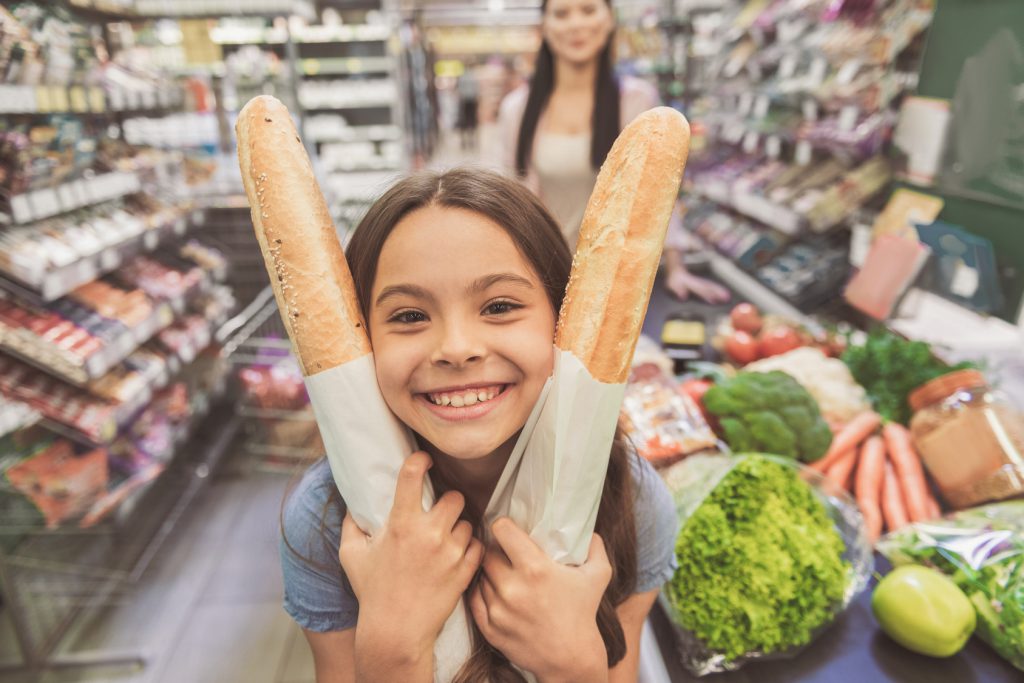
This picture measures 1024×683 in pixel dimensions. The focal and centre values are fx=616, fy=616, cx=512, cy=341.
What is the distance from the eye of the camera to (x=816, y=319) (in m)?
2.52

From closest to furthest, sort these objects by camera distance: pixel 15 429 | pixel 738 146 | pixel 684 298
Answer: pixel 15 429, pixel 684 298, pixel 738 146

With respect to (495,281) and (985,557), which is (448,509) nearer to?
(495,281)

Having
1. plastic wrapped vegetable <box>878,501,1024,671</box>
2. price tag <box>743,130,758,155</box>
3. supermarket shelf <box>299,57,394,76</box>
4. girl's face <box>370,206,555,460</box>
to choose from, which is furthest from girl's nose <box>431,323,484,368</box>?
supermarket shelf <box>299,57,394,76</box>

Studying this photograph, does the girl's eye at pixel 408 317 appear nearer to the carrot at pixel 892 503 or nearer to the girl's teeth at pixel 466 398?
the girl's teeth at pixel 466 398

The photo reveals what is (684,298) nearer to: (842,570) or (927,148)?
(927,148)

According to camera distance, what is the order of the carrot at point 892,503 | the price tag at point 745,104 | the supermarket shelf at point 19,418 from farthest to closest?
the price tag at point 745,104 → the supermarket shelf at point 19,418 → the carrot at point 892,503

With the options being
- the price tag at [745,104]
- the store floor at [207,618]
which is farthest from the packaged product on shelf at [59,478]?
the price tag at [745,104]

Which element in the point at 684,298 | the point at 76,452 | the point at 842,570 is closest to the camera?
the point at 842,570

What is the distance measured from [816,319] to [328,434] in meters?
2.27

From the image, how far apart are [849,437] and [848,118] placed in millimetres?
1528

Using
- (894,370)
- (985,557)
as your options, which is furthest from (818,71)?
(985,557)

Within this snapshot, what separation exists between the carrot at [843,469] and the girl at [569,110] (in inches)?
42.7

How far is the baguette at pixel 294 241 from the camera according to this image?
786mm

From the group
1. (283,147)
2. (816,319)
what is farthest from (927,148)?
(283,147)
